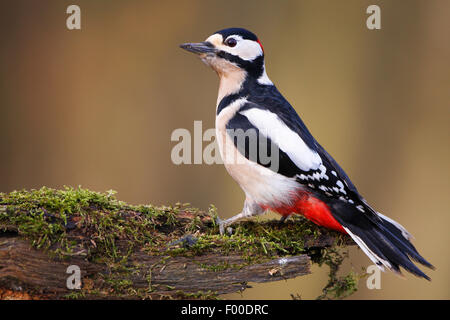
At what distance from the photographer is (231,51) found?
11.6 feet

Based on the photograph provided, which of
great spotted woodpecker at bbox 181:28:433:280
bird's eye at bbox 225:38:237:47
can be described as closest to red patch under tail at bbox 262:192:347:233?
great spotted woodpecker at bbox 181:28:433:280

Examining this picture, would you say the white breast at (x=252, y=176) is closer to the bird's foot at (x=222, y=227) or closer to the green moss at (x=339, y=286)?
the bird's foot at (x=222, y=227)

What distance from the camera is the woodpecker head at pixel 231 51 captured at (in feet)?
11.6

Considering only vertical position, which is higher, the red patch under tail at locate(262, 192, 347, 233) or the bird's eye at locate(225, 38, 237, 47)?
the bird's eye at locate(225, 38, 237, 47)

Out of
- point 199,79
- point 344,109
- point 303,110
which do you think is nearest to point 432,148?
point 344,109

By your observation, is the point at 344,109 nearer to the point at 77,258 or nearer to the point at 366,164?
the point at 366,164

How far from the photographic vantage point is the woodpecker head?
3543mm

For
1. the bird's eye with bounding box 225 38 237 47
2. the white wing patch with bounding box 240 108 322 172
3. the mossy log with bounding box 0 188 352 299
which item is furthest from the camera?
the bird's eye with bounding box 225 38 237 47

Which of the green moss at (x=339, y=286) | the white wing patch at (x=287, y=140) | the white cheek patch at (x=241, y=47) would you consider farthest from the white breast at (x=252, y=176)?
the green moss at (x=339, y=286)

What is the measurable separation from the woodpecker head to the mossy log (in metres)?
1.27

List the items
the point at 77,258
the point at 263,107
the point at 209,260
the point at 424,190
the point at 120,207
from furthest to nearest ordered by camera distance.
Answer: the point at 424,190, the point at 263,107, the point at 120,207, the point at 209,260, the point at 77,258

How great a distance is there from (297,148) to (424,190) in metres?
3.36

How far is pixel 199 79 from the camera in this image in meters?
6.11

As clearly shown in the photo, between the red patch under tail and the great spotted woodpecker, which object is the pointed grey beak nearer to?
the great spotted woodpecker
